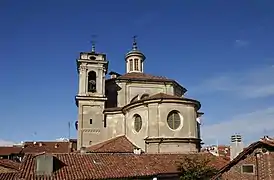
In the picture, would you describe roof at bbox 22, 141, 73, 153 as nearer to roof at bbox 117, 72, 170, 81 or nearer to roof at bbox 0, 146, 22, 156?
roof at bbox 0, 146, 22, 156

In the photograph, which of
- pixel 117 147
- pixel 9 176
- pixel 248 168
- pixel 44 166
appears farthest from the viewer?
pixel 117 147

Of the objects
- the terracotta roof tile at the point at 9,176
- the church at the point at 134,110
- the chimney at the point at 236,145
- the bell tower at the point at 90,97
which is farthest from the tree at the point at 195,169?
the bell tower at the point at 90,97

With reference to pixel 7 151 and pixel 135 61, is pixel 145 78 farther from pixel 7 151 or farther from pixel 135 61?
pixel 7 151

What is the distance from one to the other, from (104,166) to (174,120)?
35.8 feet

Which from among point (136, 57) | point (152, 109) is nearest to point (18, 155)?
point (136, 57)

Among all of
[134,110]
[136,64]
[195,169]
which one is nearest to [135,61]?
[136,64]

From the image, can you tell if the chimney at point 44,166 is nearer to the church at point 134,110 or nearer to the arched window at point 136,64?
the church at point 134,110

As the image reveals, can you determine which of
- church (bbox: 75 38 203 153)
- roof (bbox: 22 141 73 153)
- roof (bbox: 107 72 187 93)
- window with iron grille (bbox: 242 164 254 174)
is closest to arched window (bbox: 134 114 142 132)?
church (bbox: 75 38 203 153)

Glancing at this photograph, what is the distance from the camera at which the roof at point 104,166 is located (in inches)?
714

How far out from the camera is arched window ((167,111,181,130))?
2873 centimetres

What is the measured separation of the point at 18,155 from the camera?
4866 centimetres

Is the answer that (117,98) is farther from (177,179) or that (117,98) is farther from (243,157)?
(243,157)

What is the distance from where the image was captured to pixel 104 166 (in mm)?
19719

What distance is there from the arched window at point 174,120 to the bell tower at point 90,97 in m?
8.17
